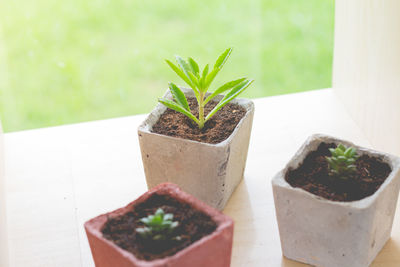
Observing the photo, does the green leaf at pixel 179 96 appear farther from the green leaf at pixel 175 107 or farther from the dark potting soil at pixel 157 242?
the dark potting soil at pixel 157 242

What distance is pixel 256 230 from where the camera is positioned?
1.33 meters

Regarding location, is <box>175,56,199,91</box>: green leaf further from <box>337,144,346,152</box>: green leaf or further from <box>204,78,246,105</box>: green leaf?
<box>337,144,346,152</box>: green leaf

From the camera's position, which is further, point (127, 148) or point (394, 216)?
point (127, 148)

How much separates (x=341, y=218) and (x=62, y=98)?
2028 mm

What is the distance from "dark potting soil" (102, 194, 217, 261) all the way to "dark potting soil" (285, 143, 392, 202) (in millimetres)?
215

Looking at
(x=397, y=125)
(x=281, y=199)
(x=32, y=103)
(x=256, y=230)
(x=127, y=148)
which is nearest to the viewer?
(x=281, y=199)

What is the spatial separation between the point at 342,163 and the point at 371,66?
494 mm

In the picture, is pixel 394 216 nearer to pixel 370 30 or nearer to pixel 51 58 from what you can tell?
pixel 370 30

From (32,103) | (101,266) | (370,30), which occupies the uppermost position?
(370,30)

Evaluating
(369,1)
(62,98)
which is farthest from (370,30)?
(62,98)

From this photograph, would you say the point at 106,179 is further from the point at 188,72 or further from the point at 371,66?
the point at 371,66

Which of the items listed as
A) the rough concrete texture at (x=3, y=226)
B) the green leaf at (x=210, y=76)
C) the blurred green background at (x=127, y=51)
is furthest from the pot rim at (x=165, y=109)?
the blurred green background at (x=127, y=51)

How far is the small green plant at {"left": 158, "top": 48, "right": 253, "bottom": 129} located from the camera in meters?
1.33

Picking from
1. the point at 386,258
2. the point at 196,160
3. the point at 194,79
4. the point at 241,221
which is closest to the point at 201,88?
the point at 194,79
